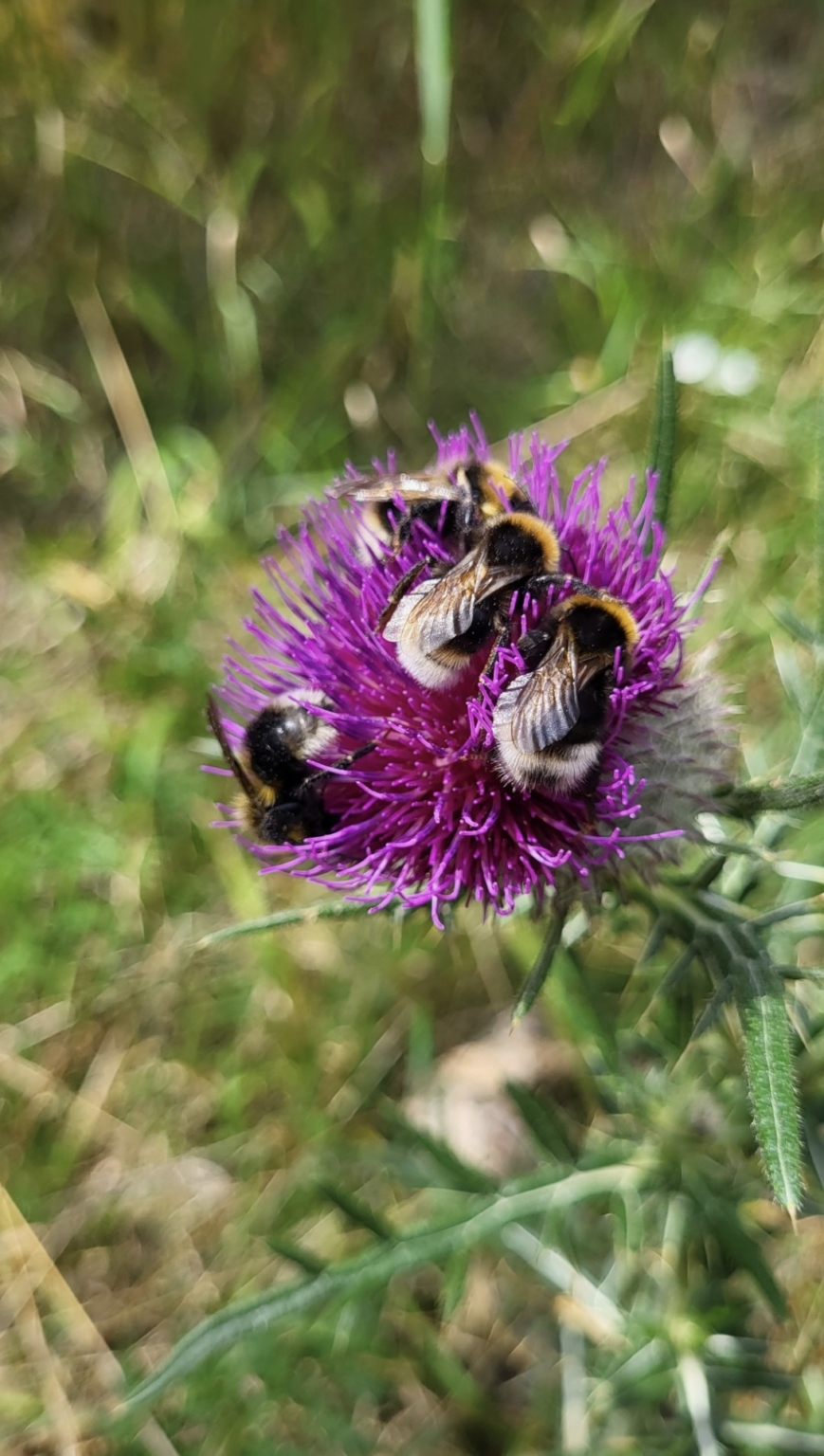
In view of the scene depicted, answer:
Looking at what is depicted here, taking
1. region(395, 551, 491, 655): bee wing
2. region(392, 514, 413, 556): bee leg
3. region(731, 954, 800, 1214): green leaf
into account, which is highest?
region(392, 514, 413, 556): bee leg

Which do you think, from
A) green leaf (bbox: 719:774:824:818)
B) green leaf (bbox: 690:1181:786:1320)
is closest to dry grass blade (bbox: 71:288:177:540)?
green leaf (bbox: 719:774:824:818)

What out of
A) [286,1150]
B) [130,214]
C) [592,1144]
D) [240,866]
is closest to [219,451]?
[130,214]

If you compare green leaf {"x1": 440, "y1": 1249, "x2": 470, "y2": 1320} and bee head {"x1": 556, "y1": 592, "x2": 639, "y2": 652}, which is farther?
green leaf {"x1": 440, "y1": 1249, "x2": 470, "y2": 1320}

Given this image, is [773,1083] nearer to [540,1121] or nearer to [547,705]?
[547,705]

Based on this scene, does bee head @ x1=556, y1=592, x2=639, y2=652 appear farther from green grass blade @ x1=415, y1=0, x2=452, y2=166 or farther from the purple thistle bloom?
green grass blade @ x1=415, y1=0, x2=452, y2=166

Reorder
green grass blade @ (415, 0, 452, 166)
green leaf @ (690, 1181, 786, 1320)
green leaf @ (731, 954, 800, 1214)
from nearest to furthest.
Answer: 1. green leaf @ (731, 954, 800, 1214)
2. green leaf @ (690, 1181, 786, 1320)
3. green grass blade @ (415, 0, 452, 166)

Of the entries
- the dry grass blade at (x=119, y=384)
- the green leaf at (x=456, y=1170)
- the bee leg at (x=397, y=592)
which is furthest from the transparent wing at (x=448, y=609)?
the dry grass blade at (x=119, y=384)

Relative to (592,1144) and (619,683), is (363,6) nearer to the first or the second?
(619,683)
